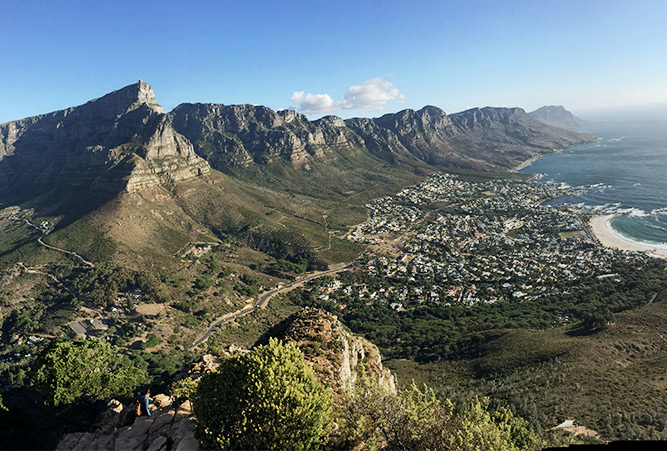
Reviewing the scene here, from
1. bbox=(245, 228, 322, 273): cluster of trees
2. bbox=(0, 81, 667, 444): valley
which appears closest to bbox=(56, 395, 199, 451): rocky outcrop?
bbox=(0, 81, 667, 444): valley

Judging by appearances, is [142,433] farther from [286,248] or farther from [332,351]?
[286,248]

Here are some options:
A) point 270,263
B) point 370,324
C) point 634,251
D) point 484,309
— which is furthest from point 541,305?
point 270,263

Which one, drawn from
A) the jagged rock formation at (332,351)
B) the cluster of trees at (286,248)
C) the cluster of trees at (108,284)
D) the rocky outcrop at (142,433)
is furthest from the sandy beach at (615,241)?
the cluster of trees at (108,284)

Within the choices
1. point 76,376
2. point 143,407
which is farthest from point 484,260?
point 76,376

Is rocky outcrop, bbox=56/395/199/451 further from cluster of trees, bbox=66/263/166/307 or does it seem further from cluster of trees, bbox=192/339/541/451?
cluster of trees, bbox=66/263/166/307

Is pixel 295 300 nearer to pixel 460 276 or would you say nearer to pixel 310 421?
pixel 460 276

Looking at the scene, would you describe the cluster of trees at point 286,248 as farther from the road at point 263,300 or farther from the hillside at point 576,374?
the hillside at point 576,374
